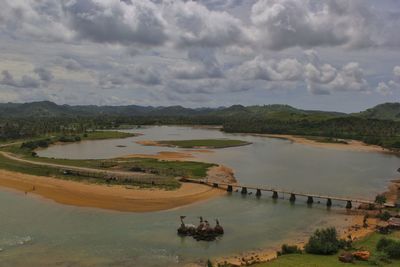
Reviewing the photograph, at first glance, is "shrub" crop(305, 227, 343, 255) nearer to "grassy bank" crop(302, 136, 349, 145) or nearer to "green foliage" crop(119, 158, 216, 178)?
"green foliage" crop(119, 158, 216, 178)

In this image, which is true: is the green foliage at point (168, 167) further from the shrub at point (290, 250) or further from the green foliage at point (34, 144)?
the shrub at point (290, 250)

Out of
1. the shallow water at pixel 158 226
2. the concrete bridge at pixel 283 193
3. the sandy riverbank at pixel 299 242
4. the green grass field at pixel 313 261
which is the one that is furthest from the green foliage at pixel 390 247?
the concrete bridge at pixel 283 193

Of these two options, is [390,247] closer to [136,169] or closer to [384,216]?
[384,216]

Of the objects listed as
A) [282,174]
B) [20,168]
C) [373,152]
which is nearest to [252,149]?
[373,152]

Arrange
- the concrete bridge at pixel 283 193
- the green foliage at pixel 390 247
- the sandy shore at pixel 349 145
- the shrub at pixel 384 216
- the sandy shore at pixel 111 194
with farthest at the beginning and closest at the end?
the sandy shore at pixel 349 145
the concrete bridge at pixel 283 193
the sandy shore at pixel 111 194
the shrub at pixel 384 216
the green foliage at pixel 390 247

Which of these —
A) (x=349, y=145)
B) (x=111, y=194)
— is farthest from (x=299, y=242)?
(x=349, y=145)

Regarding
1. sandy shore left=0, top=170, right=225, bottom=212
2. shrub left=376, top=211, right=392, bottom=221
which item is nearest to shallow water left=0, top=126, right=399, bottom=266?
sandy shore left=0, top=170, right=225, bottom=212
